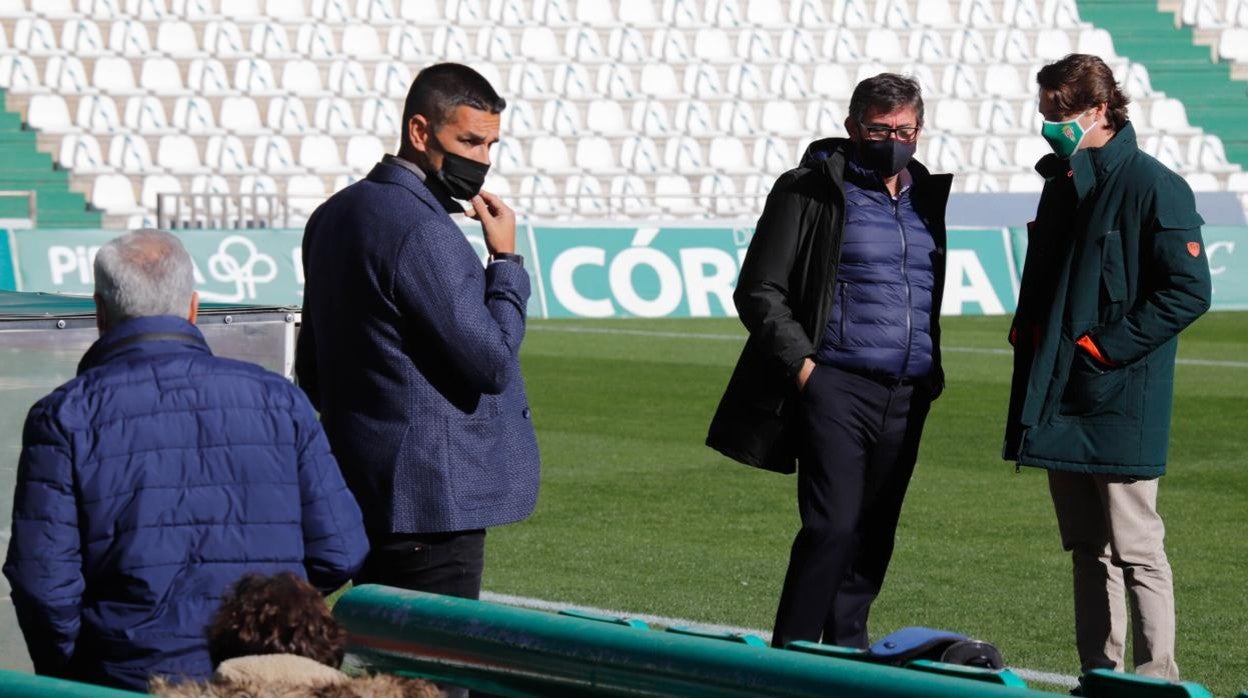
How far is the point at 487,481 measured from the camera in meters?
4.06

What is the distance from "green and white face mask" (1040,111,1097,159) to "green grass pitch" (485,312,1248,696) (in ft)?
5.56

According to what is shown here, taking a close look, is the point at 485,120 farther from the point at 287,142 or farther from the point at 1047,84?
the point at 287,142

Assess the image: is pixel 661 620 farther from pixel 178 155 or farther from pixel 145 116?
pixel 145 116

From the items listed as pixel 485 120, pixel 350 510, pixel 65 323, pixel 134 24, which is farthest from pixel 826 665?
pixel 134 24

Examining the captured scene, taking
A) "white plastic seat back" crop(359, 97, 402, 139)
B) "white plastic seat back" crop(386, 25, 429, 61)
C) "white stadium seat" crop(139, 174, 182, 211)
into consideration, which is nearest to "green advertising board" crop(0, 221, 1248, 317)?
"white stadium seat" crop(139, 174, 182, 211)

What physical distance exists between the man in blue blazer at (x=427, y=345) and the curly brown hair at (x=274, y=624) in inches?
42.3

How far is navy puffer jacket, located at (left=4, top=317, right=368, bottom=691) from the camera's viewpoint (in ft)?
9.86

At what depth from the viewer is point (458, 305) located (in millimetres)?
3912

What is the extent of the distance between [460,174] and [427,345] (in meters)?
0.36

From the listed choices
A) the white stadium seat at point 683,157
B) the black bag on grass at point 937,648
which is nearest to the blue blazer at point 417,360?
the black bag on grass at point 937,648

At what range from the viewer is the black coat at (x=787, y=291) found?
16.7ft

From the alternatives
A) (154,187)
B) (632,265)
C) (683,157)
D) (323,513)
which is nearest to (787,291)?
(323,513)

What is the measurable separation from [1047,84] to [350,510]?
2457mm

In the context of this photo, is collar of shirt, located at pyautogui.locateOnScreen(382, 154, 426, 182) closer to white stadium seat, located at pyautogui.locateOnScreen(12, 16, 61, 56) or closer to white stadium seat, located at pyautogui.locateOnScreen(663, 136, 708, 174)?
white stadium seat, located at pyautogui.locateOnScreen(663, 136, 708, 174)
